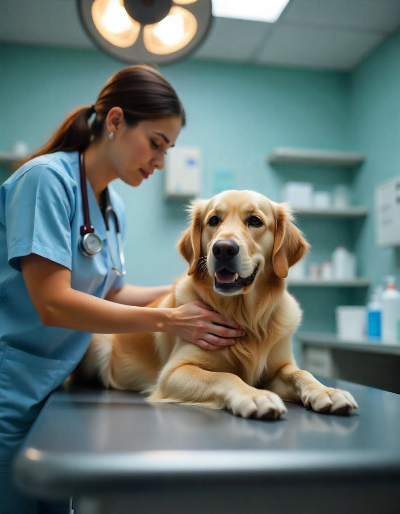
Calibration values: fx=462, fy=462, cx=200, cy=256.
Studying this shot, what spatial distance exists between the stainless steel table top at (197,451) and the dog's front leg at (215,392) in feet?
0.08

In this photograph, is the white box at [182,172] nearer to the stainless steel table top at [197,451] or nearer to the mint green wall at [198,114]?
the mint green wall at [198,114]

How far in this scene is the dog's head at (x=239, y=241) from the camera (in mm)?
1199

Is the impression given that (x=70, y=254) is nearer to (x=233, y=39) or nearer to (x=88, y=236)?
(x=88, y=236)

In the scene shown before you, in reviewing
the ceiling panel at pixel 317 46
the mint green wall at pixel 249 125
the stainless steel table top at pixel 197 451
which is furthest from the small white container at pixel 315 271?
the stainless steel table top at pixel 197 451

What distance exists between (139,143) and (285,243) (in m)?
0.56

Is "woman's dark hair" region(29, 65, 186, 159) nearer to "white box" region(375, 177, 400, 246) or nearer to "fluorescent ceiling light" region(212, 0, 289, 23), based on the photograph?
"fluorescent ceiling light" region(212, 0, 289, 23)

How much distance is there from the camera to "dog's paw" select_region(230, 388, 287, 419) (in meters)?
0.86

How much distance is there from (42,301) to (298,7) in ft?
9.97

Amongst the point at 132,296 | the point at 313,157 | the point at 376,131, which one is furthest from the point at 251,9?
the point at 132,296

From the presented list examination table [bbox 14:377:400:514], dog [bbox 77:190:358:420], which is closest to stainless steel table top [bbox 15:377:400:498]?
examination table [bbox 14:377:400:514]

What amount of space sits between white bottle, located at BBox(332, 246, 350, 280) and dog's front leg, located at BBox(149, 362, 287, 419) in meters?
2.93

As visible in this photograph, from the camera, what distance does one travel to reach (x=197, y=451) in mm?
628

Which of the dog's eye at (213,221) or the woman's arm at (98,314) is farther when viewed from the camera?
the dog's eye at (213,221)

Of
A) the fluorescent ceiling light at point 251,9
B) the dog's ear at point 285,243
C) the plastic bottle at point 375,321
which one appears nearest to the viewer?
the dog's ear at point 285,243
